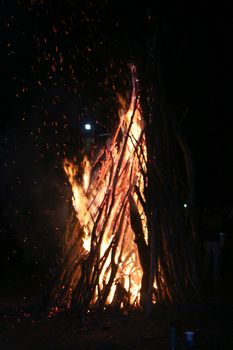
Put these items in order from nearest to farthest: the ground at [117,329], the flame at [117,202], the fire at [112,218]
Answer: the ground at [117,329]
the fire at [112,218]
the flame at [117,202]

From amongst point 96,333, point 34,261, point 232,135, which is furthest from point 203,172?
point 96,333

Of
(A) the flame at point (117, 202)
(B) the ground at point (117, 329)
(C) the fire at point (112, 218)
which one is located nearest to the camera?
(B) the ground at point (117, 329)

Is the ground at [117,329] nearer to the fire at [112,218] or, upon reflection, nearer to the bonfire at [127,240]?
the bonfire at [127,240]

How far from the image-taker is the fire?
8.20 meters

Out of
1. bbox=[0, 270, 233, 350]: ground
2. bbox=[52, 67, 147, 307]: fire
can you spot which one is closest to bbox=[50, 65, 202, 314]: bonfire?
bbox=[52, 67, 147, 307]: fire

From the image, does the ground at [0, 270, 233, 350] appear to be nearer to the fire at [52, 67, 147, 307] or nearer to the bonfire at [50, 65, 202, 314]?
the bonfire at [50, 65, 202, 314]

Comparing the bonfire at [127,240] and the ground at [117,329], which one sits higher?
the bonfire at [127,240]

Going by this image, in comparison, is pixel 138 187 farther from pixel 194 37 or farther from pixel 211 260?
pixel 194 37

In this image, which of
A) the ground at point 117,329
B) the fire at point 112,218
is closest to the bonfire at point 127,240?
the fire at point 112,218

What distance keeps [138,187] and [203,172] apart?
32.9ft

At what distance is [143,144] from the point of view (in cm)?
871

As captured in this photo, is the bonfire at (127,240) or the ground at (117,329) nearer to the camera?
the ground at (117,329)

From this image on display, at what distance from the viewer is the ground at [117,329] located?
6.77 m

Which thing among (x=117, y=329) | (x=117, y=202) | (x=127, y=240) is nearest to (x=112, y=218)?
(x=117, y=202)
